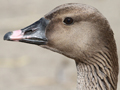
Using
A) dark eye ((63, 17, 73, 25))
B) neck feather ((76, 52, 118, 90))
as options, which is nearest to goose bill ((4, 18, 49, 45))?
dark eye ((63, 17, 73, 25))

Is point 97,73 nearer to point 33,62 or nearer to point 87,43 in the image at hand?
point 87,43

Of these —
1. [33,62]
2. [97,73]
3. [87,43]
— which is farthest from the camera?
[33,62]

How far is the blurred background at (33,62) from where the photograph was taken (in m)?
8.89

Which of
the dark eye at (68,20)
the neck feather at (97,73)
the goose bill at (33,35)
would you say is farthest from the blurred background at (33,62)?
the dark eye at (68,20)

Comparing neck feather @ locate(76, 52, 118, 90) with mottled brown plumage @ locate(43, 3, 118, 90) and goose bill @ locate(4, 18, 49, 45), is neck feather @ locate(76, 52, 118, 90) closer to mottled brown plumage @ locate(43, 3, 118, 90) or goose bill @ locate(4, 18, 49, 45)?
mottled brown plumage @ locate(43, 3, 118, 90)

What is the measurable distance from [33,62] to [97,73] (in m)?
5.80

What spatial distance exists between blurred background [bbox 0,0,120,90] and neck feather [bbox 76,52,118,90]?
4.22m

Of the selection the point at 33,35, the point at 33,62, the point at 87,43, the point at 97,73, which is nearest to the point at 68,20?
the point at 87,43

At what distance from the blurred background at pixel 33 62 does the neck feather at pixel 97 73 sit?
13.9 feet

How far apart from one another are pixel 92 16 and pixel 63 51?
2.20ft

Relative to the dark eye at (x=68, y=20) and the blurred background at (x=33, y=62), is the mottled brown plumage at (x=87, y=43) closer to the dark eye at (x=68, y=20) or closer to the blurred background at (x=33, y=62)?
the dark eye at (x=68, y=20)

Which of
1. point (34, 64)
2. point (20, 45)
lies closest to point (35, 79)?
point (34, 64)

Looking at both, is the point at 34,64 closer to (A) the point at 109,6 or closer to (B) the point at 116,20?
(B) the point at 116,20

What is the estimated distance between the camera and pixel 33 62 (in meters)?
9.97
